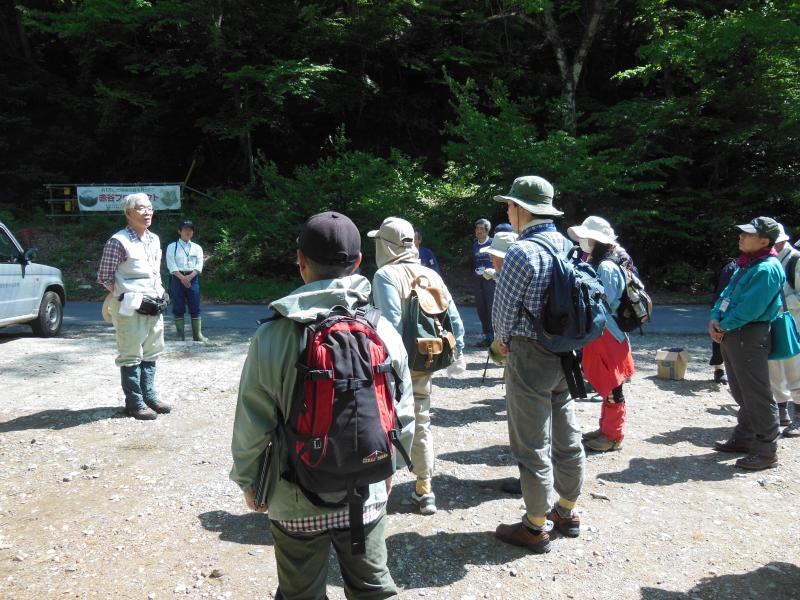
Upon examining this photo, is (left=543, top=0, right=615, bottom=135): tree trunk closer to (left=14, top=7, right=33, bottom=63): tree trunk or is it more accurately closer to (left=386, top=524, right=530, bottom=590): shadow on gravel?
(left=386, top=524, right=530, bottom=590): shadow on gravel

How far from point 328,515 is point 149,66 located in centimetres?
2234

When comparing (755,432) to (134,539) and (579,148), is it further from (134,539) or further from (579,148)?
(579,148)

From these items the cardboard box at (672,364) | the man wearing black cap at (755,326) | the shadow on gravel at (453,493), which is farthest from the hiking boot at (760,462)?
the cardboard box at (672,364)

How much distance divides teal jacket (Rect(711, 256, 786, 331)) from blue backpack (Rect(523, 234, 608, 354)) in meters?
1.96

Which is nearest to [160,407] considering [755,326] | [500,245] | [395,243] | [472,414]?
[472,414]

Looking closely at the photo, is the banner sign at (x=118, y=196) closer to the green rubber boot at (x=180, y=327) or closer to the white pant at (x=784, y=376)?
the green rubber boot at (x=180, y=327)

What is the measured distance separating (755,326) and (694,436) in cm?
140

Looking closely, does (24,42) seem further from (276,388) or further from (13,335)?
(276,388)

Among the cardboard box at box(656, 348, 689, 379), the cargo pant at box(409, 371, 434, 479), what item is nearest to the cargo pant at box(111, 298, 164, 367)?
the cargo pant at box(409, 371, 434, 479)

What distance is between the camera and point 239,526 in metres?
4.05

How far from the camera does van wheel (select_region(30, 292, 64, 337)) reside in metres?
10.8

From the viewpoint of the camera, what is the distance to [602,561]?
12.0 feet

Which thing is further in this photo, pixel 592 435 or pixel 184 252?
pixel 184 252

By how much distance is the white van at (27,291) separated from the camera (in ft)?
32.2
